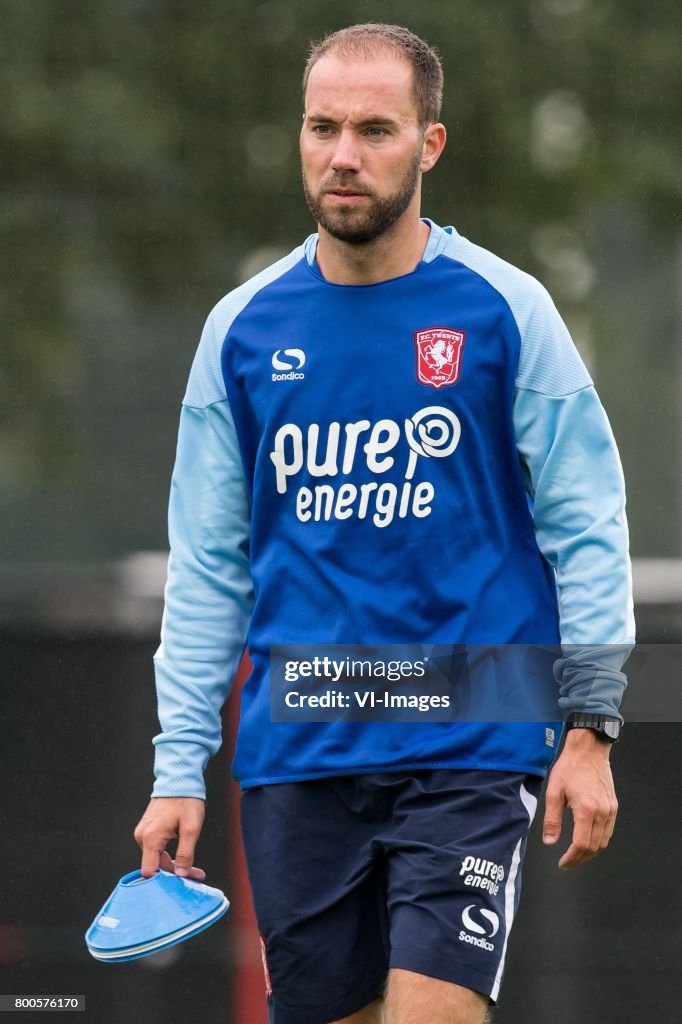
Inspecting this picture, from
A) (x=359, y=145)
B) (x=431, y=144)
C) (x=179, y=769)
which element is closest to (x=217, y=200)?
(x=431, y=144)

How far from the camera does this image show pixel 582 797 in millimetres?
2502

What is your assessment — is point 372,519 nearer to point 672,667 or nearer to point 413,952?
point 413,952

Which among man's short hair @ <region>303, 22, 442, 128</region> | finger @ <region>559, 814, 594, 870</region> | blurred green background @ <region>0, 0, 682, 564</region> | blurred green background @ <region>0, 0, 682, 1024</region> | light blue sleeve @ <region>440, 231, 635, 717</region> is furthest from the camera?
blurred green background @ <region>0, 0, 682, 564</region>

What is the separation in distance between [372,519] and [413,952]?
0.70 metres

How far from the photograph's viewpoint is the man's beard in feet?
8.84

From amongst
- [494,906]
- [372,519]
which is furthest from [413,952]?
[372,519]

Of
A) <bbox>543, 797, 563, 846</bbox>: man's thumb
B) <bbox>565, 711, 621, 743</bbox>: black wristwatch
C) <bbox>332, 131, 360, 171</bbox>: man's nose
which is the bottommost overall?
<bbox>543, 797, 563, 846</bbox>: man's thumb

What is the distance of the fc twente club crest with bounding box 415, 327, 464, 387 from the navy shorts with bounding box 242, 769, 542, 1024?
65 cm

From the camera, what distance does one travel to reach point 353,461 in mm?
2695

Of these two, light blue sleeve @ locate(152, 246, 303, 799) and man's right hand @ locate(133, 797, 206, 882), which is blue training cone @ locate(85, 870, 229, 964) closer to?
man's right hand @ locate(133, 797, 206, 882)

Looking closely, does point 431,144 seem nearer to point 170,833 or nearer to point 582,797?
point 582,797

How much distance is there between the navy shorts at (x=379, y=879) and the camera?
2.51m

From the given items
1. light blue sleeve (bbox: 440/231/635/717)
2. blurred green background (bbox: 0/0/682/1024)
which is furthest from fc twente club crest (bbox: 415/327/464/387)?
blurred green background (bbox: 0/0/682/1024)

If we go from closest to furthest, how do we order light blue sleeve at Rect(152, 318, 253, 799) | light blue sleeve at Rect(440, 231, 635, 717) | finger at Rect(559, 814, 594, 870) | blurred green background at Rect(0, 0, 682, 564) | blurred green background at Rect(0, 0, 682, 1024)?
finger at Rect(559, 814, 594, 870) < light blue sleeve at Rect(440, 231, 635, 717) < light blue sleeve at Rect(152, 318, 253, 799) < blurred green background at Rect(0, 0, 682, 1024) < blurred green background at Rect(0, 0, 682, 564)
